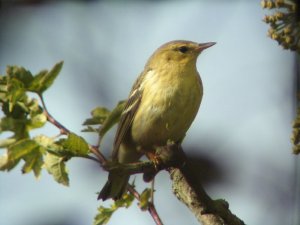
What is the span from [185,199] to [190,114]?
4.68ft

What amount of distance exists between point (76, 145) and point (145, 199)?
1.45 feet

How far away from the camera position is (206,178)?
379 centimetres

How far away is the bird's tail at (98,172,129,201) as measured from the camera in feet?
8.86

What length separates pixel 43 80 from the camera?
8.96ft

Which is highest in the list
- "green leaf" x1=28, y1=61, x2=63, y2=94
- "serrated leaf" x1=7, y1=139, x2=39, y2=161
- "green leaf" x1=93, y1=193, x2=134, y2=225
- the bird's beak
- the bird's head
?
"green leaf" x1=28, y1=61, x2=63, y2=94

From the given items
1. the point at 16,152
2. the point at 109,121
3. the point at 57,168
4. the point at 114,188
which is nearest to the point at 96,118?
the point at 109,121

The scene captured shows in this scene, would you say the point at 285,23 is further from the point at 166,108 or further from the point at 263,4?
the point at 166,108

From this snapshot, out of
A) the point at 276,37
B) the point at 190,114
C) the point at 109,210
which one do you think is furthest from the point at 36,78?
the point at 190,114

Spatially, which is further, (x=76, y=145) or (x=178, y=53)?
(x=178, y=53)

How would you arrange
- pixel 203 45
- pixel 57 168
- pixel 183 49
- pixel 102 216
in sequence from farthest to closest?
pixel 183 49
pixel 203 45
pixel 102 216
pixel 57 168

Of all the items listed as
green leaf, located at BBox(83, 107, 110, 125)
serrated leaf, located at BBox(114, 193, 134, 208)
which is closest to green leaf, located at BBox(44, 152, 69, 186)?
serrated leaf, located at BBox(114, 193, 134, 208)

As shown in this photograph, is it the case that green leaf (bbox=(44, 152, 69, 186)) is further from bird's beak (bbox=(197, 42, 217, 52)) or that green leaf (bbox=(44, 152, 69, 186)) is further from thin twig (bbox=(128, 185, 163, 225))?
bird's beak (bbox=(197, 42, 217, 52))

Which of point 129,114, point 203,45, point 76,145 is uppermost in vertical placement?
point 76,145

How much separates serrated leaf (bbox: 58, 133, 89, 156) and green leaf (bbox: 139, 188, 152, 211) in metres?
0.38
